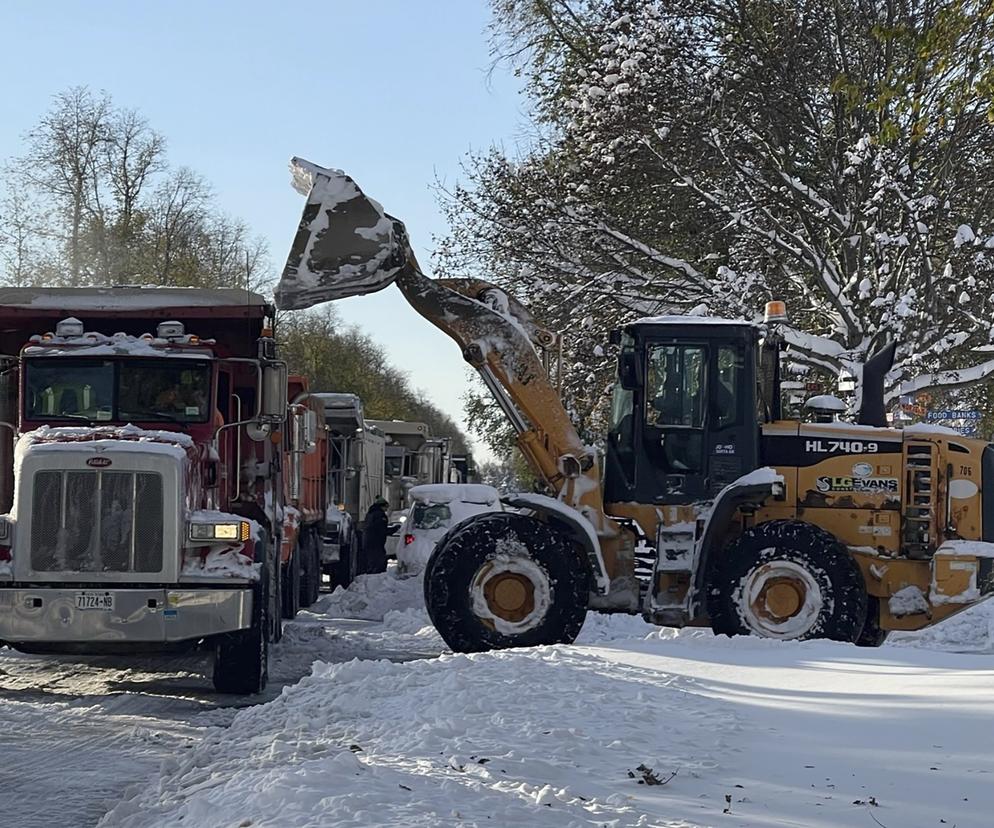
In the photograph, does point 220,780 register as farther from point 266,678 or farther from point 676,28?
point 676,28

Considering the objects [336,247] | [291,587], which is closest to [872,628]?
[336,247]

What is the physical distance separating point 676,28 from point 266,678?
15957 mm

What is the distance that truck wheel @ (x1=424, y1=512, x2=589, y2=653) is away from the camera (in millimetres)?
13375

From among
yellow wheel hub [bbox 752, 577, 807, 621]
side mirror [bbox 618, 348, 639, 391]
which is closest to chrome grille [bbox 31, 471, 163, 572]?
side mirror [bbox 618, 348, 639, 391]

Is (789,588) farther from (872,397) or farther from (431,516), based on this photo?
(431,516)

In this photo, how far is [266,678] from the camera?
41.0ft

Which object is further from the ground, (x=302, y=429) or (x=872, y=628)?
(x=302, y=429)

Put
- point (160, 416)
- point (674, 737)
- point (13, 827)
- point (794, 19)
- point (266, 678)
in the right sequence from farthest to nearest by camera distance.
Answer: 1. point (794, 19)
2. point (160, 416)
3. point (266, 678)
4. point (674, 737)
5. point (13, 827)

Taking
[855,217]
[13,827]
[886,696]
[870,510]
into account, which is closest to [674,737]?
[886,696]

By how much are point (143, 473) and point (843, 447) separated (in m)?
6.25

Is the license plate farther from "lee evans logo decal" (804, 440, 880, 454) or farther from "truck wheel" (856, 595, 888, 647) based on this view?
"truck wheel" (856, 595, 888, 647)

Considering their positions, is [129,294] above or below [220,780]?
above

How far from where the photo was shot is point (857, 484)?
45.5 feet

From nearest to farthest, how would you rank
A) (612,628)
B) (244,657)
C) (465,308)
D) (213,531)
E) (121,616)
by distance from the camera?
(121,616)
(213,531)
(244,657)
(465,308)
(612,628)
